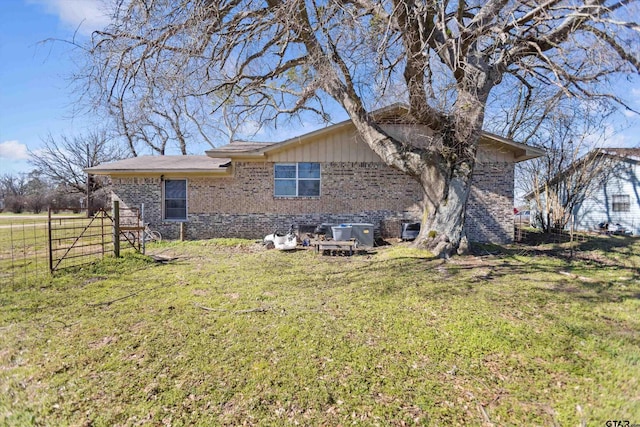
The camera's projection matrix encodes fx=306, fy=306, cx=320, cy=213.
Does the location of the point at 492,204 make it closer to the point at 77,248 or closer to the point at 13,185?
the point at 77,248

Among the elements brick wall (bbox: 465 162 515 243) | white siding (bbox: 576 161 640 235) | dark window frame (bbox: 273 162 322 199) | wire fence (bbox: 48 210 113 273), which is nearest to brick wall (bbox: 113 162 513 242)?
brick wall (bbox: 465 162 515 243)

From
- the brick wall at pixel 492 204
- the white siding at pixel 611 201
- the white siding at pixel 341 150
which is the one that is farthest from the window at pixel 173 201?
the white siding at pixel 611 201

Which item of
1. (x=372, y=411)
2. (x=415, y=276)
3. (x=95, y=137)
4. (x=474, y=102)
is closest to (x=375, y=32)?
(x=474, y=102)

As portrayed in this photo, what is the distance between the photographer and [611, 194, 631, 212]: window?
688 inches

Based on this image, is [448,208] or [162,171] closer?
[448,208]

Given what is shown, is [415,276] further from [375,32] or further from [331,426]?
[375,32]

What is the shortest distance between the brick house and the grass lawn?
5359 mm

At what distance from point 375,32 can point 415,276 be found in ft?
19.4

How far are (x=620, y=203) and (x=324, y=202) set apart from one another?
18180mm

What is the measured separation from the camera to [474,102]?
7648 millimetres

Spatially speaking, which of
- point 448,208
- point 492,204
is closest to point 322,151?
point 448,208

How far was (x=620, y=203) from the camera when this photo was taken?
58.1ft

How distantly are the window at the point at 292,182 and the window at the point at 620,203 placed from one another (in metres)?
18.3

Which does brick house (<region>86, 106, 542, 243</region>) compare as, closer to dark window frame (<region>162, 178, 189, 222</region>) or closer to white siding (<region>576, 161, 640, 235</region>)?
dark window frame (<region>162, 178, 189, 222</region>)
